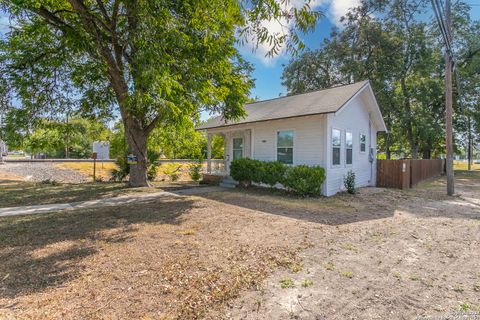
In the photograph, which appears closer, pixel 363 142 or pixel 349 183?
pixel 349 183

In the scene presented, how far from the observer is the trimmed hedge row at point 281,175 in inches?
367

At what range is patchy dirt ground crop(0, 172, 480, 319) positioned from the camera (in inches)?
105

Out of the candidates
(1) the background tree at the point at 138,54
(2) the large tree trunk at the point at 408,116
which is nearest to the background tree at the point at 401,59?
(2) the large tree trunk at the point at 408,116

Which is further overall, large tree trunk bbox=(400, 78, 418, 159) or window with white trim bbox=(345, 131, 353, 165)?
large tree trunk bbox=(400, 78, 418, 159)

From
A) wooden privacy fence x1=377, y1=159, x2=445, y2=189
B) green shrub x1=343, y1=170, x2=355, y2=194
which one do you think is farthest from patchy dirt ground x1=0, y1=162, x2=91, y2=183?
wooden privacy fence x1=377, y1=159, x2=445, y2=189

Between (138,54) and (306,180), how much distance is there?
22.0ft

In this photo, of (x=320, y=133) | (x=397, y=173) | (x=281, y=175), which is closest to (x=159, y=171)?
(x=281, y=175)

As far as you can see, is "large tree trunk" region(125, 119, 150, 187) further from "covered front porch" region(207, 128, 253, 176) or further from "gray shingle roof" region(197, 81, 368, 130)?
"covered front porch" region(207, 128, 253, 176)

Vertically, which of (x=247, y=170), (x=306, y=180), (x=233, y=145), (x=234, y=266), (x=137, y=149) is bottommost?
(x=234, y=266)

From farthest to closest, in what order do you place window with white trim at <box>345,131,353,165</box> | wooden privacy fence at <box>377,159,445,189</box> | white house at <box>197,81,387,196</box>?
wooden privacy fence at <box>377,159,445,189</box>
window with white trim at <box>345,131,353,165</box>
white house at <box>197,81,387,196</box>

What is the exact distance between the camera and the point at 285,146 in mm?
A: 11242

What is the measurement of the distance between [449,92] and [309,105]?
5747mm

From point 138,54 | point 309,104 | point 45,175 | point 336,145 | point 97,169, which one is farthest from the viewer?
point 97,169

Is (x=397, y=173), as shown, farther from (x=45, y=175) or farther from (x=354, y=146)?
(x=45, y=175)
